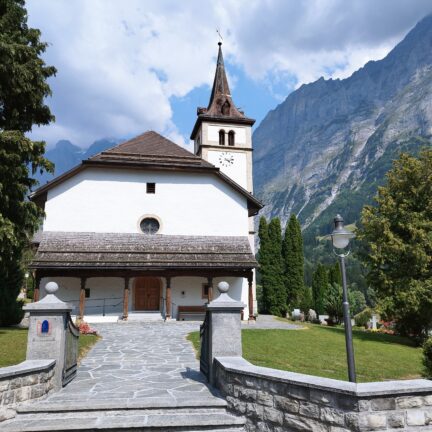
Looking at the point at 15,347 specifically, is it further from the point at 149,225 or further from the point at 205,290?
the point at 205,290

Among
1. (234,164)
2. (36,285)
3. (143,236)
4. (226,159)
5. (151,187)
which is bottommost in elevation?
(36,285)

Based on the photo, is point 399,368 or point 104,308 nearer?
point 399,368

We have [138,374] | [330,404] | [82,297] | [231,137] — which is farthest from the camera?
[231,137]

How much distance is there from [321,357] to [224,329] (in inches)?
191

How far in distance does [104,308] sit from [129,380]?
13923 millimetres

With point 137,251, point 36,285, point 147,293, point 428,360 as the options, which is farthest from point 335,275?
point 428,360

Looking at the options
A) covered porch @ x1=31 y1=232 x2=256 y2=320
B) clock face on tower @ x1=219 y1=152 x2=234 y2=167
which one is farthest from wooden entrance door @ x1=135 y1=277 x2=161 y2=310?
clock face on tower @ x1=219 y1=152 x2=234 y2=167

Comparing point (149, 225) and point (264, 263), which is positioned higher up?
point (149, 225)

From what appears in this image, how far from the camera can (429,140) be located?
7392 inches

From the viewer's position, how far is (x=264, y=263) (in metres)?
36.3

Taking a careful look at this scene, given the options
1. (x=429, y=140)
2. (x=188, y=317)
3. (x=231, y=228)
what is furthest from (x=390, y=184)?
(x=429, y=140)

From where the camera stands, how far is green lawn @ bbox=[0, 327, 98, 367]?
8906 millimetres

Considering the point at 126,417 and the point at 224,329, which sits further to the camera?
the point at 224,329

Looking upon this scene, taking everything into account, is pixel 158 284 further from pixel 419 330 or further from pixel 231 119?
pixel 231 119
